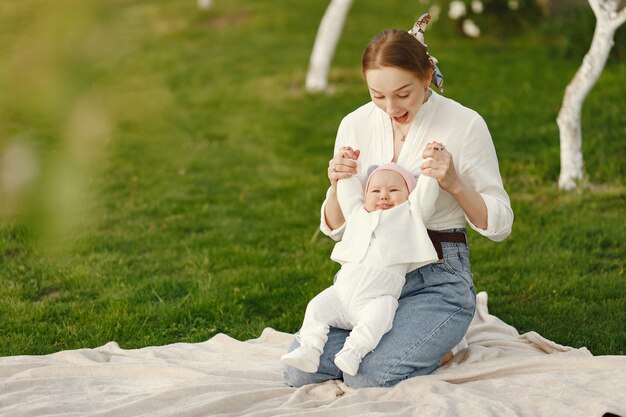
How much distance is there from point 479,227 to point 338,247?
0.54 m

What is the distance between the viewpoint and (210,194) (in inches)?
253

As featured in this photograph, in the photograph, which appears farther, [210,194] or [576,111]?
[210,194]

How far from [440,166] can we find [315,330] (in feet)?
2.45

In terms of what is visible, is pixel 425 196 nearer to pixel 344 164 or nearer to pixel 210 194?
pixel 344 164

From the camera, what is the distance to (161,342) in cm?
418

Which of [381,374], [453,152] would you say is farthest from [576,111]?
[381,374]

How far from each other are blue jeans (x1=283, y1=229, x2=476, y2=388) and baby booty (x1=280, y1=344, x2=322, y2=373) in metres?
0.17

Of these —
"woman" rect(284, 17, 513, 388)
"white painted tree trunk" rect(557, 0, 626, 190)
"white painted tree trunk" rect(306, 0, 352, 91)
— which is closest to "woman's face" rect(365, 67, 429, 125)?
"woman" rect(284, 17, 513, 388)

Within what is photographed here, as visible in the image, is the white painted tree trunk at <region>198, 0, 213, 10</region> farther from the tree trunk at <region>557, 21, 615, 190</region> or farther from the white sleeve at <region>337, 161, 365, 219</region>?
the tree trunk at <region>557, 21, 615, 190</region>

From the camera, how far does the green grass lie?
2.76 ft

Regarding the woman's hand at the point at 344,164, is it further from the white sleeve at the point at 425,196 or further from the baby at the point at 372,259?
the white sleeve at the point at 425,196

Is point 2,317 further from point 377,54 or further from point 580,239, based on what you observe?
point 580,239

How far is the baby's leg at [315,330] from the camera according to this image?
3.23 metres

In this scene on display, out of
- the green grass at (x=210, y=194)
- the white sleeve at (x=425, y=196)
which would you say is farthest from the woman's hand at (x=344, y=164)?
the green grass at (x=210, y=194)
